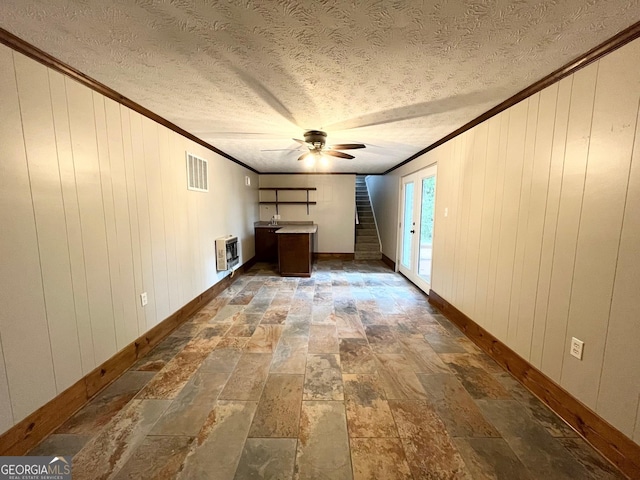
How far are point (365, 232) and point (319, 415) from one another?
583 centimetres

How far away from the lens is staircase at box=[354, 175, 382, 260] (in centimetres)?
653

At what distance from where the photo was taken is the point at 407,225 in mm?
4906

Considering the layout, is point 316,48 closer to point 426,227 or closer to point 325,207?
point 426,227

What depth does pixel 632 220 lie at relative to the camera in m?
1.26

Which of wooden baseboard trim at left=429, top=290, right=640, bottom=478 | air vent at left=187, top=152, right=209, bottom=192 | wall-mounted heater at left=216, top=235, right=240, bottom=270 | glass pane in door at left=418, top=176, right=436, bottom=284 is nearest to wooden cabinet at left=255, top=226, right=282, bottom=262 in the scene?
wall-mounted heater at left=216, top=235, right=240, bottom=270

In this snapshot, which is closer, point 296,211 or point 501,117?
point 501,117

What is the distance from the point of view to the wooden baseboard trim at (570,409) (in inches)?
50.0

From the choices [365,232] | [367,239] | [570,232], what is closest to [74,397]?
[570,232]

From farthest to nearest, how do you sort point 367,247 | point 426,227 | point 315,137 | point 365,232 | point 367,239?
point 365,232 → point 367,239 → point 367,247 → point 426,227 → point 315,137

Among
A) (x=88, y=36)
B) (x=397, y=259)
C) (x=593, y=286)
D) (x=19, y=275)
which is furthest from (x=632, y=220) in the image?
(x=397, y=259)

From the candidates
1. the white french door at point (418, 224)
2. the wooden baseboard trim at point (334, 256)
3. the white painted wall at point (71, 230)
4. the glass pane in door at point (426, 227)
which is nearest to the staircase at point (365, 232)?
the wooden baseboard trim at point (334, 256)

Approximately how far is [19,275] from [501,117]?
356cm

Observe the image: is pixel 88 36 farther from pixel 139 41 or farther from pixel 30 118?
pixel 30 118

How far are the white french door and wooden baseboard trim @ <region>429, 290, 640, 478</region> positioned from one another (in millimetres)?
1535
